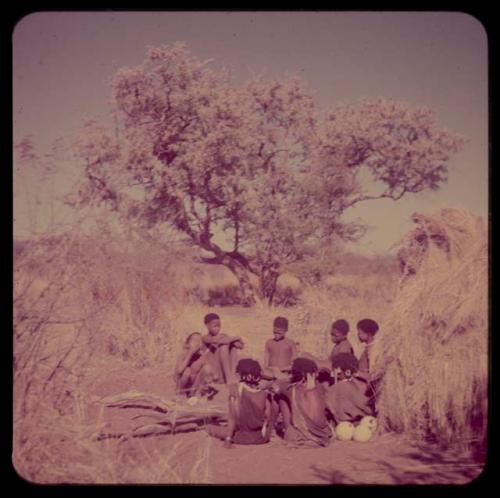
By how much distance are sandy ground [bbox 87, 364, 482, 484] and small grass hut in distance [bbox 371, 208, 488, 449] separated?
0.58 ft

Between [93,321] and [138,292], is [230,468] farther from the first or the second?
[138,292]

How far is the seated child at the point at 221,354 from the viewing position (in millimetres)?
5785

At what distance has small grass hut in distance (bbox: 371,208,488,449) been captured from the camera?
4.71m

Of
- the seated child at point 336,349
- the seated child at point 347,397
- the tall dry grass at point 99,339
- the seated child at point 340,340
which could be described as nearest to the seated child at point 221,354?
the tall dry grass at point 99,339

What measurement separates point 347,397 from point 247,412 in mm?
820

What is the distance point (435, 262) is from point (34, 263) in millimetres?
3120

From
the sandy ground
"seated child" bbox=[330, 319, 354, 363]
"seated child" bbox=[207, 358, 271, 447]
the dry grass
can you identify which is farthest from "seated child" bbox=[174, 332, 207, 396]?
"seated child" bbox=[330, 319, 354, 363]

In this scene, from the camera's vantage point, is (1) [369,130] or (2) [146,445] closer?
(2) [146,445]

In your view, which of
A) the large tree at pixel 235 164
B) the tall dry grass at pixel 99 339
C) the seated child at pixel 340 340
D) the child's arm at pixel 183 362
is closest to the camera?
the tall dry grass at pixel 99 339

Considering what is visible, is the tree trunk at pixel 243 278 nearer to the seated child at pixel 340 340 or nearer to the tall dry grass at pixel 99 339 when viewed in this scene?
the tall dry grass at pixel 99 339

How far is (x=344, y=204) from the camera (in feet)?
33.8

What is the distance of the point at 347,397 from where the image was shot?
4.97 m

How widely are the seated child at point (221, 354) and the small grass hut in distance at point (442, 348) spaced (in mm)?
1353

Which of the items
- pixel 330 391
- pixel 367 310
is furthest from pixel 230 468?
pixel 367 310
